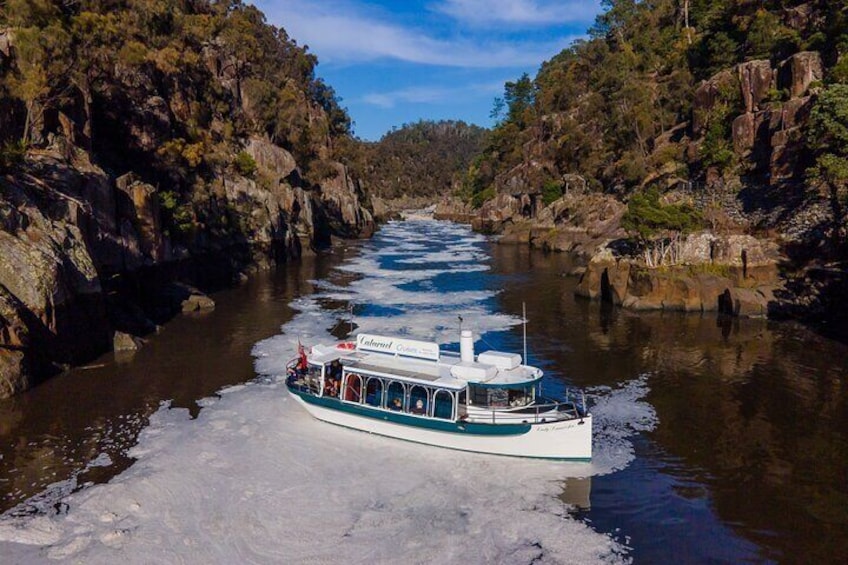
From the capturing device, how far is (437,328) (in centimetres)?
4103

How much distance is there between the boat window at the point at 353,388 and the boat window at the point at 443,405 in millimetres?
3471

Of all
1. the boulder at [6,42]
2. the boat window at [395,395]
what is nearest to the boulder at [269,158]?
the boulder at [6,42]

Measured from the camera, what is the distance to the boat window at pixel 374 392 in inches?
901

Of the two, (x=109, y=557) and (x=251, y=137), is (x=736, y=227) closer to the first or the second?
(x=109, y=557)

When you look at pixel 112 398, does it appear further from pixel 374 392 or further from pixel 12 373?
pixel 374 392

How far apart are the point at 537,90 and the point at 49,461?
170m

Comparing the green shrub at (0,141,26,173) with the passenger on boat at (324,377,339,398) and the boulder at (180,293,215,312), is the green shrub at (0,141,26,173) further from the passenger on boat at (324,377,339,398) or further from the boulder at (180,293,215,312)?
the passenger on boat at (324,377,339,398)

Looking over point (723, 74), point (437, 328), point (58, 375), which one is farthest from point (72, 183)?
point (723, 74)

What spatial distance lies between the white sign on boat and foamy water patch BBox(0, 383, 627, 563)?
140 inches

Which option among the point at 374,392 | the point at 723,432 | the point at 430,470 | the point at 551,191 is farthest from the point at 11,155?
the point at 551,191

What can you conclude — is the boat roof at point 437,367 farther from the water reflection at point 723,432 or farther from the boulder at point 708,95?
the boulder at point 708,95

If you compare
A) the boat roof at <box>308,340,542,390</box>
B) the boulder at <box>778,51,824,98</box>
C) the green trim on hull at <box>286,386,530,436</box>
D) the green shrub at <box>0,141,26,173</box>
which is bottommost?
the green trim on hull at <box>286,386,530,436</box>

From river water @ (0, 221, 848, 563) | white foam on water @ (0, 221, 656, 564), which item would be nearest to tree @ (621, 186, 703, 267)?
river water @ (0, 221, 848, 563)

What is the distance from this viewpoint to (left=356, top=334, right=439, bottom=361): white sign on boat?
23.7 meters
